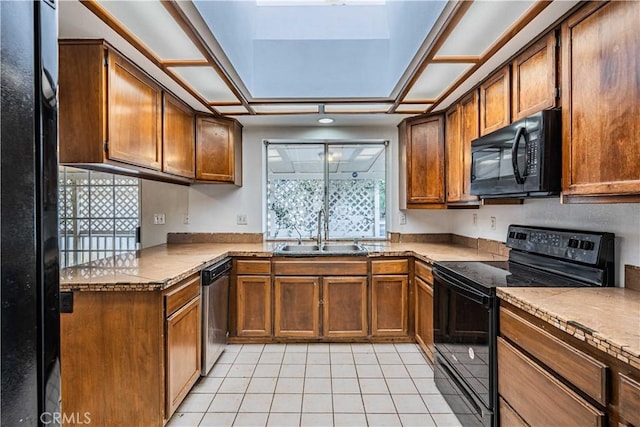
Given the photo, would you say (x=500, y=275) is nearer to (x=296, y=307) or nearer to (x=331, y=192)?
(x=296, y=307)

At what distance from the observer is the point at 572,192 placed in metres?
1.51

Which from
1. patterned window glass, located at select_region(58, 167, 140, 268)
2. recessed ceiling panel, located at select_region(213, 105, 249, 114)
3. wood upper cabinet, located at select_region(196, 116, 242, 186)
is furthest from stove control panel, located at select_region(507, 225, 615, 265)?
patterned window glass, located at select_region(58, 167, 140, 268)

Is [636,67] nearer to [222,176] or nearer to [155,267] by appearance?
[155,267]

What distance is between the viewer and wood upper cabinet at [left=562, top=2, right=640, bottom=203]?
1.22 meters

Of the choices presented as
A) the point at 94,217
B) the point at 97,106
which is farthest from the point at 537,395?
the point at 94,217

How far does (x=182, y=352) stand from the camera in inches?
80.6

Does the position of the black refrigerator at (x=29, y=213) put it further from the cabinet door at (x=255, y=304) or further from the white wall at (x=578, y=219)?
the cabinet door at (x=255, y=304)

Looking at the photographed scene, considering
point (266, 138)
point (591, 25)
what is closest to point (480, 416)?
point (591, 25)

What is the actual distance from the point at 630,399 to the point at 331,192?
3.09m

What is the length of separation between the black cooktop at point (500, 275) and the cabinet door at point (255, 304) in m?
1.51

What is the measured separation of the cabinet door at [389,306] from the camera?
300 cm

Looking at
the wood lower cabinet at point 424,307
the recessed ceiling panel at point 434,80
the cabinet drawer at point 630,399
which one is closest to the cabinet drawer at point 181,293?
the wood lower cabinet at point 424,307

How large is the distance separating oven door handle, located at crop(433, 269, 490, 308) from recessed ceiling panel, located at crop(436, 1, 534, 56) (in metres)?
1.30

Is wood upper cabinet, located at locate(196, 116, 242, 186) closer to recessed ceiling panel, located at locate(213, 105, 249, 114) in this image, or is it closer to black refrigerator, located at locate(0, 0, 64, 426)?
recessed ceiling panel, located at locate(213, 105, 249, 114)
